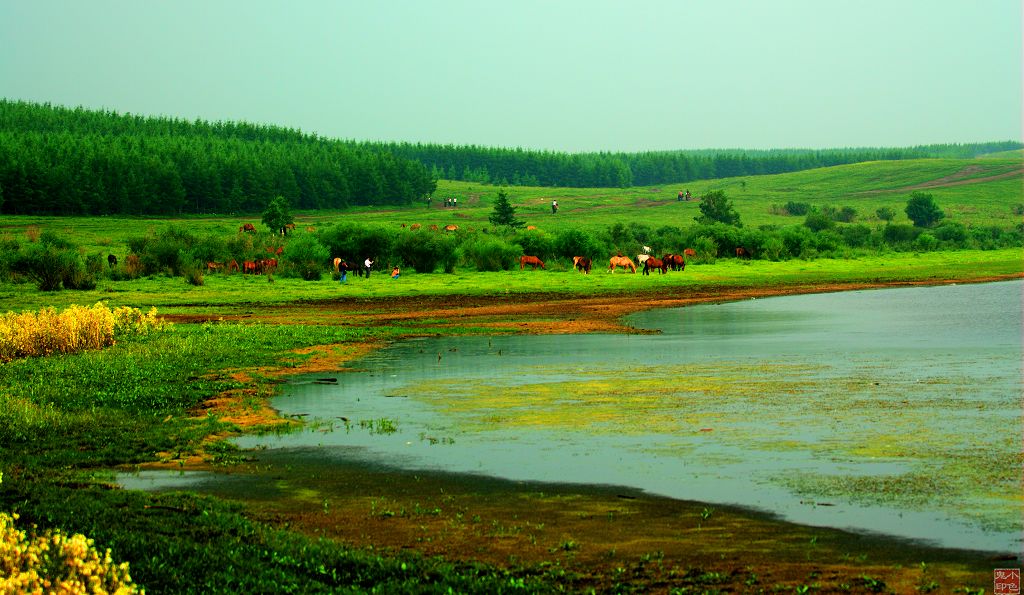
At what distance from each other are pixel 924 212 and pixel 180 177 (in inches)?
3299

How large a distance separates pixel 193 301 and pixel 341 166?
12137cm

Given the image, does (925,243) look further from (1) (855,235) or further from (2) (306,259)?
(2) (306,259)

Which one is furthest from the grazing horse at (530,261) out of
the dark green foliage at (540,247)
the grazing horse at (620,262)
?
the grazing horse at (620,262)

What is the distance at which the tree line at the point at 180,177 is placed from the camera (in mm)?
119000

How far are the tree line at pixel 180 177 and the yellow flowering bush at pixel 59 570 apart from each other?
113 m

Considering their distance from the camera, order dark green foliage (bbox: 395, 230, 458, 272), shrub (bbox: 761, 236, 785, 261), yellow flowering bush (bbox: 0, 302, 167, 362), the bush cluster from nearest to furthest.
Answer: the bush cluster < yellow flowering bush (bbox: 0, 302, 167, 362) < dark green foliage (bbox: 395, 230, 458, 272) < shrub (bbox: 761, 236, 785, 261)

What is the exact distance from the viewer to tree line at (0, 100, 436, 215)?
119m

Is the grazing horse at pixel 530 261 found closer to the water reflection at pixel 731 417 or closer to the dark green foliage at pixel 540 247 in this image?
the dark green foliage at pixel 540 247

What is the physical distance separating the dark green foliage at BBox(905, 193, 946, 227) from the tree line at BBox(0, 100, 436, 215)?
231ft

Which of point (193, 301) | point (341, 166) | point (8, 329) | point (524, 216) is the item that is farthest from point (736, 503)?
point (341, 166)

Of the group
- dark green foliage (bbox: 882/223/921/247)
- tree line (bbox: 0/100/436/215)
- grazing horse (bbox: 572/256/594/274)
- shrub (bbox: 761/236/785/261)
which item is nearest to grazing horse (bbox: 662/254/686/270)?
grazing horse (bbox: 572/256/594/274)

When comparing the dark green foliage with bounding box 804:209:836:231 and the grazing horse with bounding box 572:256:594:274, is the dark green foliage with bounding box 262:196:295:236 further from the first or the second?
the dark green foliage with bounding box 804:209:836:231

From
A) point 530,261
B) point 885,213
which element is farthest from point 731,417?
point 885,213

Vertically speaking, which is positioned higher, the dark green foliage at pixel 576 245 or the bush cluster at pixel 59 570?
the bush cluster at pixel 59 570
